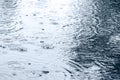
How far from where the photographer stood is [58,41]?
11.0 metres

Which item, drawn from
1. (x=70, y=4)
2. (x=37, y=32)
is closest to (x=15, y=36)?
(x=37, y=32)

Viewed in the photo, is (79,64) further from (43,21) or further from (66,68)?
(43,21)

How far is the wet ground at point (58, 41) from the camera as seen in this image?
8742 mm

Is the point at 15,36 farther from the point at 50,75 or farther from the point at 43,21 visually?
the point at 50,75

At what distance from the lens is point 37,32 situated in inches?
461

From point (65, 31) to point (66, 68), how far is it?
336 cm

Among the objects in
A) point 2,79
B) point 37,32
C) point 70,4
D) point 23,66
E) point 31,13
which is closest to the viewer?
point 2,79

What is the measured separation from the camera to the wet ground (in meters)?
8.74

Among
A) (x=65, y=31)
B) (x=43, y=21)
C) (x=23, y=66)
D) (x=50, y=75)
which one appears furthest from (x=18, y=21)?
(x=50, y=75)

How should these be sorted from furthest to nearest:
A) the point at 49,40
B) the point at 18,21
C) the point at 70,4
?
the point at 70,4, the point at 18,21, the point at 49,40

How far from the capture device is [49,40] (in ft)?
36.0

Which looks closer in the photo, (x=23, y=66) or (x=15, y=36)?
(x=23, y=66)

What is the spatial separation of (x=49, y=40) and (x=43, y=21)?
7.48 feet

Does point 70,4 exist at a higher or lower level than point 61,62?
higher
